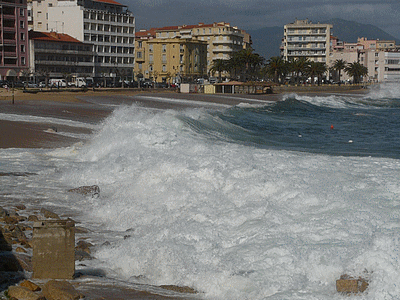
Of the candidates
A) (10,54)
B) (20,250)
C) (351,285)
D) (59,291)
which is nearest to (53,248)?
(59,291)

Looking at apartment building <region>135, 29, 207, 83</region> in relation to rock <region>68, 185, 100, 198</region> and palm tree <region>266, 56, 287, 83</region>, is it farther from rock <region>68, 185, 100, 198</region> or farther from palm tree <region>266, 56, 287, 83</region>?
rock <region>68, 185, 100, 198</region>

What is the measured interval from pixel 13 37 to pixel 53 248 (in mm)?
83298

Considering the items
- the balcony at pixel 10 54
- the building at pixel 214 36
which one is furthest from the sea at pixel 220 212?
the building at pixel 214 36

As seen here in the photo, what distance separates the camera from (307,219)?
9.24 m

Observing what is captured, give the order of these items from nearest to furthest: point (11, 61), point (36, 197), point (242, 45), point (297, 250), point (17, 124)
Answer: point (297, 250), point (36, 197), point (17, 124), point (11, 61), point (242, 45)

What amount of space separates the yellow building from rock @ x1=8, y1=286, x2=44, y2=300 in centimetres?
11015

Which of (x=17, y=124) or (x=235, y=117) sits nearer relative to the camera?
(x=17, y=124)

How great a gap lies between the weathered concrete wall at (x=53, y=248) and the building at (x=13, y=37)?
7863cm

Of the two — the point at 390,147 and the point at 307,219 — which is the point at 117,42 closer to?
the point at 390,147

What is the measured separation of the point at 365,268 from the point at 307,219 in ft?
7.23

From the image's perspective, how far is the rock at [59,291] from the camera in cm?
608

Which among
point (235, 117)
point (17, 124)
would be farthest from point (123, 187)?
point (235, 117)

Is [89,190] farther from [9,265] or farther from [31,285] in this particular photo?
[31,285]

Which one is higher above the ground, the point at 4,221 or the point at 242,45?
the point at 242,45
